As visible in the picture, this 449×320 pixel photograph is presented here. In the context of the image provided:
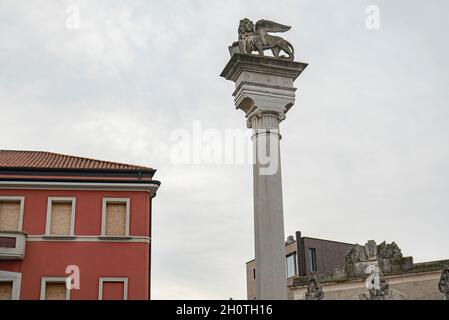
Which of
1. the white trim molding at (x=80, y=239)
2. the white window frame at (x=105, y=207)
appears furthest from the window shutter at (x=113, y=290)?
the white window frame at (x=105, y=207)

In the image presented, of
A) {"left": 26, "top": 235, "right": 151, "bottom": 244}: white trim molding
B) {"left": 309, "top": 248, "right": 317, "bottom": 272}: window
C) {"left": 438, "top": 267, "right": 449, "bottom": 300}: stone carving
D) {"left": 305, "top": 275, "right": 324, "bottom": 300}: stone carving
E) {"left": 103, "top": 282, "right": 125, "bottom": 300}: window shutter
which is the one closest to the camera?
{"left": 103, "top": 282, "right": 125, "bottom": 300}: window shutter

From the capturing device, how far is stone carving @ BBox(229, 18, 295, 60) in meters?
9.55

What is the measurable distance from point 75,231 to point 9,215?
7.55ft

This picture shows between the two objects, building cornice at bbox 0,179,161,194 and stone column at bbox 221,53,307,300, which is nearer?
stone column at bbox 221,53,307,300

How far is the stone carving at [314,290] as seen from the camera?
32000 mm

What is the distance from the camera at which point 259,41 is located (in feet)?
31.6

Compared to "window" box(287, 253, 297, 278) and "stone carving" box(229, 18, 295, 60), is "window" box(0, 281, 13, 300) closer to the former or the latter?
"stone carving" box(229, 18, 295, 60)

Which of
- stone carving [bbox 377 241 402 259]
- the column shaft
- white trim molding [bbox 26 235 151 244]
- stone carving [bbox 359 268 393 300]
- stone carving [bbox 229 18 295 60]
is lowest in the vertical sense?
the column shaft

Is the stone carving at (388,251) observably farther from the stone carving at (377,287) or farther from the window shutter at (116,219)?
the window shutter at (116,219)

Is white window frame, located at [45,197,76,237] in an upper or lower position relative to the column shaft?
upper

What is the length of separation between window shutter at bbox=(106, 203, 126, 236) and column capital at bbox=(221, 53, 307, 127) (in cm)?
1302

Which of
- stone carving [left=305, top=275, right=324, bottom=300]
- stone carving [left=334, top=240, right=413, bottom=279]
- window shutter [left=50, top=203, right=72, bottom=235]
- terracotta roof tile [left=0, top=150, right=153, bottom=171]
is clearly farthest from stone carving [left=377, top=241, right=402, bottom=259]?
window shutter [left=50, top=203, right=72, bottom=235]
